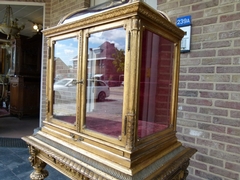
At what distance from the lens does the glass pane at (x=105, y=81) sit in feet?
3.07

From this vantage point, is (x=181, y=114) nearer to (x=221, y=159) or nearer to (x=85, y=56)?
(x=221, y=159)

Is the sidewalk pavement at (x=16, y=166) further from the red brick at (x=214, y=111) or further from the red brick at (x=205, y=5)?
the red brick at (x=205, y=5)

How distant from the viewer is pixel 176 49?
3.70 feet

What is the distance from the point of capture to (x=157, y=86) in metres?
1.10

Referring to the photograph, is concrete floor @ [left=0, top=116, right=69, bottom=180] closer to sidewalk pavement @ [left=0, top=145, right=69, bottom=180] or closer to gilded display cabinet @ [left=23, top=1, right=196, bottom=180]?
sidewalk pavement @ [left=0, top=145, right=69, bottom=180]

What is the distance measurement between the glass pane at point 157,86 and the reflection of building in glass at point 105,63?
0.61 ft

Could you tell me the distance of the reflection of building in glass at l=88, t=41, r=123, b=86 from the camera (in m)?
1.04

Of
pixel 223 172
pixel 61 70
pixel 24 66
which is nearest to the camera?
pixel 61 70

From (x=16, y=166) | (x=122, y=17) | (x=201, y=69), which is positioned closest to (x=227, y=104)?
(x=201, y=69)

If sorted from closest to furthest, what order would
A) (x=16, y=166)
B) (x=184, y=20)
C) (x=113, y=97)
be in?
1. (x=113, y=97)
2. (x=184, y=20)
3. (x=16, y=166)

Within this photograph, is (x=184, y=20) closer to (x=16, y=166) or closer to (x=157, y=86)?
(x=157, y=86)

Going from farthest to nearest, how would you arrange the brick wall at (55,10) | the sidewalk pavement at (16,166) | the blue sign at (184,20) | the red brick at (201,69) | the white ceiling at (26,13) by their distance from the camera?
the white ceiling at (26,13) → the brick wall at (55,10) → the sidewalk pavement at (16,166) → the blue sign at (184,20) → the red brick at (201,69)

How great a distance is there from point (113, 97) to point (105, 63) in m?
0.24

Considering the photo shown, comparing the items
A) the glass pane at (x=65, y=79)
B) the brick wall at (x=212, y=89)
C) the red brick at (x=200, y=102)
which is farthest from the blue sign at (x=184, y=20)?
the glass pane at (x=65, y=79)
